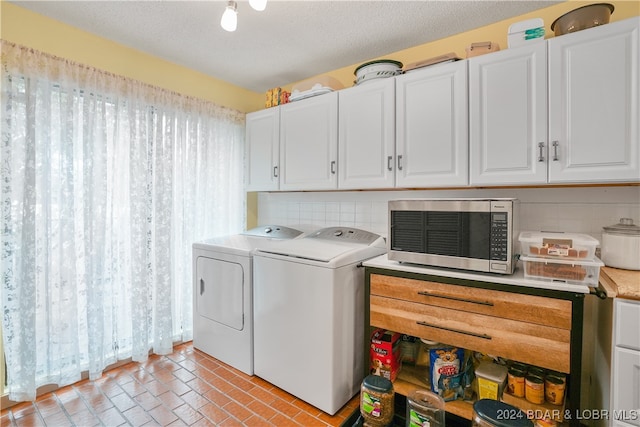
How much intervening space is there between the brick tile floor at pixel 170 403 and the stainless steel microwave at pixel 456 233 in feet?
3.55

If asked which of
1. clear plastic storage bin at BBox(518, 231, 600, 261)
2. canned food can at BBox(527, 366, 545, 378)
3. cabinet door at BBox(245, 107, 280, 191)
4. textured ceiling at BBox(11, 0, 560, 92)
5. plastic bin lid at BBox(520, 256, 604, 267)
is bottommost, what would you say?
canned food can at BBox(527, 366, 545, 378)

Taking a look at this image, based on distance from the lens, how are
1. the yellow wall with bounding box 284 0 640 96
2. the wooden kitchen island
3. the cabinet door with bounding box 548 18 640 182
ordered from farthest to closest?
the yellow wall with bounding box 284 0 640 96 → the cabinet door with bounding box 548 18 640 182 → the wooden kitchen island

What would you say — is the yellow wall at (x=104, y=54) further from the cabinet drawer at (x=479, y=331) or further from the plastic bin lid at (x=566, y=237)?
the plastic bin lid at (x=566, y=237)

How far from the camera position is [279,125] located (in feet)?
9.02

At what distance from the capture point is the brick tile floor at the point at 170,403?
175 centimetres

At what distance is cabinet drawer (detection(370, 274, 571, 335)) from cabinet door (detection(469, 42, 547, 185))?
2.22 feet

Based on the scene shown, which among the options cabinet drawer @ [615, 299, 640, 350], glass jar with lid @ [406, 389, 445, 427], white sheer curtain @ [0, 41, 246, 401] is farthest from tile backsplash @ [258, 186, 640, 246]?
glass jar with lid @ [406, 389, 445, 427]

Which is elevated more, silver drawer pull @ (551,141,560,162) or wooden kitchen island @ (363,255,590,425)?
silver drawer pull @ (551,141,560,162)

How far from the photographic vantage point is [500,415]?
4.33ft

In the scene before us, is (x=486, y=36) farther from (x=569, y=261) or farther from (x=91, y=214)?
(x=91, y=214)

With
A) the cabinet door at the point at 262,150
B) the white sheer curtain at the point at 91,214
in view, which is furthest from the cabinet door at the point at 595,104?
the white sheer curtain at the point at 91,214

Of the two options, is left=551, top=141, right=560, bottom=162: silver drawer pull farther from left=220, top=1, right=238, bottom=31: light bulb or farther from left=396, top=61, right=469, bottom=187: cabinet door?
left=220, top=1, right=238, bottom=31: light bulb

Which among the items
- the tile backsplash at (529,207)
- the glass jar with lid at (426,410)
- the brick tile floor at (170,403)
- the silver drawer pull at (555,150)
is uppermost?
the silver drawer pull at (555,150)

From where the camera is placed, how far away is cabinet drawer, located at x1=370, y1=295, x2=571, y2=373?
135 cm
